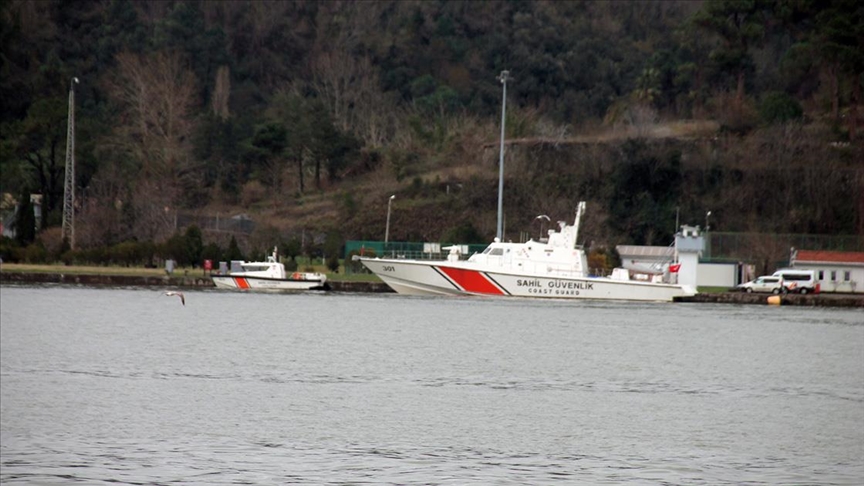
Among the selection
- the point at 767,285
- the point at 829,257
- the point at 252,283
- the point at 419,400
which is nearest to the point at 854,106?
the point at 829,257

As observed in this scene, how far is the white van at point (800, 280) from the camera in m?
63.4

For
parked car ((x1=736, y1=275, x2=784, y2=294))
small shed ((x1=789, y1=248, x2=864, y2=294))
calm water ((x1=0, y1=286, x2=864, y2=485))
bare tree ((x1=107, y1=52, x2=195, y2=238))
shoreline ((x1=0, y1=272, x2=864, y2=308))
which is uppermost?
bare tree ((x1=107, y1=52, x2=195, y2=238))

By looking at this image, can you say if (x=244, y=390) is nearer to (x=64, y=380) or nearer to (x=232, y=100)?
(x=64, y=380)

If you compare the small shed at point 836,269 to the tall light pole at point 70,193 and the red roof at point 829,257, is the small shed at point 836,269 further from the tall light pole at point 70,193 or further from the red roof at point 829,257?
the tall light pole at point 70,193

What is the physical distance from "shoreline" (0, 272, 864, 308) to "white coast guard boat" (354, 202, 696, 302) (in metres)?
1.40

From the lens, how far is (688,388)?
32.8 meters

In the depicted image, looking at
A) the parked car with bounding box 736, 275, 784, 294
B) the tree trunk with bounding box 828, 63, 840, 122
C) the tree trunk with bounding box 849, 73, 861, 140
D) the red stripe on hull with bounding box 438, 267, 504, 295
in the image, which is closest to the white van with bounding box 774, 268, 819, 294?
the parked car with bounding box 736, 275, 784, 294

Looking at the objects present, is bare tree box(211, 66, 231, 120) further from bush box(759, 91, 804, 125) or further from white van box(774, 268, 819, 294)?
white van box(774, 268, 819, 294)

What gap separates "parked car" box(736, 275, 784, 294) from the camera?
63625 millimetres

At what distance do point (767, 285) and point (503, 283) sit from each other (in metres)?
12.3

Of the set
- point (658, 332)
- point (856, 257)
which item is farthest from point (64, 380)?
point (856, 257)

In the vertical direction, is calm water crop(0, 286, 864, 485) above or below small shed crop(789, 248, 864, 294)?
below

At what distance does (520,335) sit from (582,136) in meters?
46.3

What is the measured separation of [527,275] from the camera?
62.2 meters
